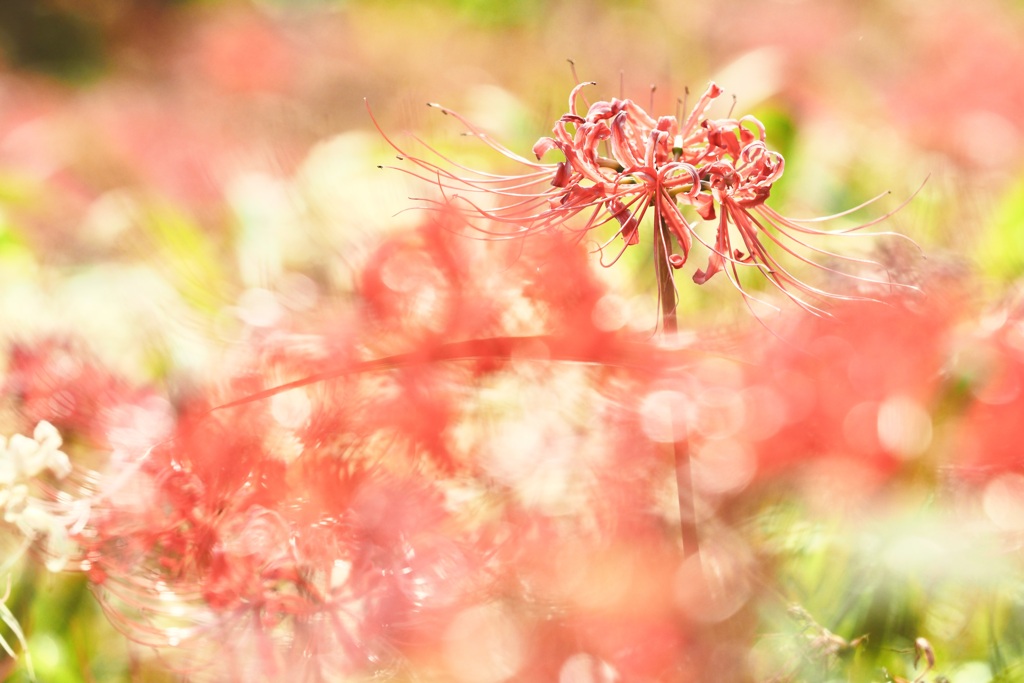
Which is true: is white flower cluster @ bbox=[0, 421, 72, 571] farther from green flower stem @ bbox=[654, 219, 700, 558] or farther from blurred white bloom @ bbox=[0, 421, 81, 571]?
green flower stem @ bbox=[654, 219, 700, 558]

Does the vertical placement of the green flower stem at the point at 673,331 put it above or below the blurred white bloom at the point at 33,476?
above

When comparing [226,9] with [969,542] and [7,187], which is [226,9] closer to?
[7,187]

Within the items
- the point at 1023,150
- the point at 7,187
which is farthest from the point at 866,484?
the point at 7,187

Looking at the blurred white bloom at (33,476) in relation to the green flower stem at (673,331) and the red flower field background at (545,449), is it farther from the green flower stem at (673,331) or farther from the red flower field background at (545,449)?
the green flower stem at (673,331)

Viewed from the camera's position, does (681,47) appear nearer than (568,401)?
No

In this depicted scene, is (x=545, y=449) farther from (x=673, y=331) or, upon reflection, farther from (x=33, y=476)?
(x=33, y=476)

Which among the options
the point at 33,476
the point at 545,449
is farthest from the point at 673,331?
the point at 33,476

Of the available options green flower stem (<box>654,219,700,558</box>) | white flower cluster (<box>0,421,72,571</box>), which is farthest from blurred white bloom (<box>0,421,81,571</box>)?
green flower stem (<box>654,219,700,558</box>)

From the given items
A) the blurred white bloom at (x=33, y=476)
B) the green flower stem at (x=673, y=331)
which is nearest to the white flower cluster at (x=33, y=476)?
the blurred white bloom at (x=33, y=476)
